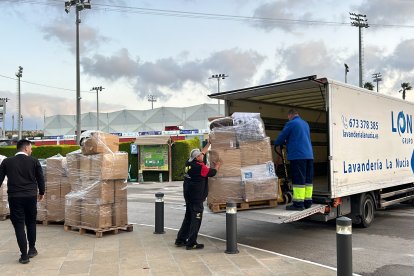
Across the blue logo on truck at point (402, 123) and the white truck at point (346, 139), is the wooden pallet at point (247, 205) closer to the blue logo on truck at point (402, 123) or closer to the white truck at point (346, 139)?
the white truck at point (346, 139)

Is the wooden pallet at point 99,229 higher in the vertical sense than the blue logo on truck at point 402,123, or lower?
lower

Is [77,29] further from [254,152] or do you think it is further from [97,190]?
[254,152]

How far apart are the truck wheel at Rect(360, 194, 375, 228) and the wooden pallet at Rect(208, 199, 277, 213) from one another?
2544mm

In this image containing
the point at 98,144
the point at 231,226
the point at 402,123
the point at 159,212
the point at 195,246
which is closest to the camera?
the point at 231,226

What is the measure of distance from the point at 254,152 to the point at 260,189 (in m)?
0.64

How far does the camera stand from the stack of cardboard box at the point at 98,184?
26.7ft

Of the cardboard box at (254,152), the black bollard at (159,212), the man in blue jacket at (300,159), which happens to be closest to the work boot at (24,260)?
the black bollard at (159,212)

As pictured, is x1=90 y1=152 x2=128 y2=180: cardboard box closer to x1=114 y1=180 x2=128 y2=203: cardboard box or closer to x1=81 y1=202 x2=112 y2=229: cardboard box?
x1=114 y1=180 x2=128 y2=203: cardboard box

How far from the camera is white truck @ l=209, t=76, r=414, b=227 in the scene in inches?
302

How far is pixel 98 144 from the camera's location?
819cm

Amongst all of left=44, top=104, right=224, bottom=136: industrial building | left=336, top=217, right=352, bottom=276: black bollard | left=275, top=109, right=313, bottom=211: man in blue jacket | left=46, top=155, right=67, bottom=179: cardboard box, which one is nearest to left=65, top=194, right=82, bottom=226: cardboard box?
left=46, top=155, right=67, bottom=179: cardboard box

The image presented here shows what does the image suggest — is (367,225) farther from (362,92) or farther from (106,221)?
(106,221)

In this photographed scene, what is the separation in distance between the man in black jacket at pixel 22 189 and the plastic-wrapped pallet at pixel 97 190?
1.52 m

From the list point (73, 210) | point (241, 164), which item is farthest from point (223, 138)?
point (73, 210)
